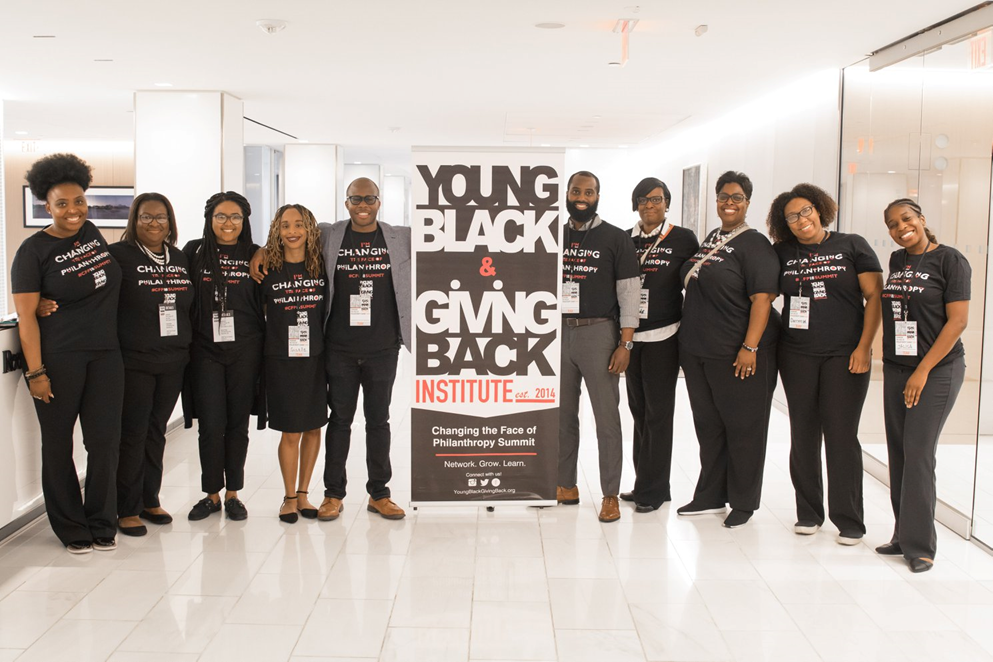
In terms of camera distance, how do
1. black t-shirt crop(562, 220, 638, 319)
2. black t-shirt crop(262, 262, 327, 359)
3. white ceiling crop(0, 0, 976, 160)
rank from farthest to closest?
white ceiling crop(0, 0, 976, 160) < black t-shirt crop(562, 220, 638, 319) < black t-shirt crop(262, 262, 327, 359)

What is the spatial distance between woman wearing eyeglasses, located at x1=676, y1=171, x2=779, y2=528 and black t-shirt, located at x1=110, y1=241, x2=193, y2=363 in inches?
99.2

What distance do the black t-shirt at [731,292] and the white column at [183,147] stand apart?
216 inches

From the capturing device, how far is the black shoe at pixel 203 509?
4.49m

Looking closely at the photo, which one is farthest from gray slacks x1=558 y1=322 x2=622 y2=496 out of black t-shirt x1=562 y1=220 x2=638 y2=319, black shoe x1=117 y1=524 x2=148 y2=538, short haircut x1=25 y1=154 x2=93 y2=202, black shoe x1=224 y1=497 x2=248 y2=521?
short haircut x1=25 y1=154 x2=93 y2=202

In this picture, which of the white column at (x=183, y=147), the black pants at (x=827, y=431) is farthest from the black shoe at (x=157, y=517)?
the white column at (x=183, y=147)

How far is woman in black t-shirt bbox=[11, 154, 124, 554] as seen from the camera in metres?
3.79

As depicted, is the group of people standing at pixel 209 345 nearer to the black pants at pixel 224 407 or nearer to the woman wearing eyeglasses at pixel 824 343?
the black pants at pixel 224 407

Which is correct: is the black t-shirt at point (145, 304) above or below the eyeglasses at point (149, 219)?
below

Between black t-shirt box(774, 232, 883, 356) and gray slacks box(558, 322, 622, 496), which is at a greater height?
black t-shirt box(774, 232, 883, 356)

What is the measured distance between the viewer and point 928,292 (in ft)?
12.5

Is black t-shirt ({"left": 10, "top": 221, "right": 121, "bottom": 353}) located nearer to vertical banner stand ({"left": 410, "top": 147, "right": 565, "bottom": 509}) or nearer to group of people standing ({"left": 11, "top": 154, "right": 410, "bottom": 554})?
group of people standing ({"left": 11, "top": 154, "right": 410, "bottom": 554})

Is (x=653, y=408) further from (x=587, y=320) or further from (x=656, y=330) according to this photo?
(x=587, y=320)

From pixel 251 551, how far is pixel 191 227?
5.07 metres

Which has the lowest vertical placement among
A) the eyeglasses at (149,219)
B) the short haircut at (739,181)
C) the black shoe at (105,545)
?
the black shoe at (105,545)
